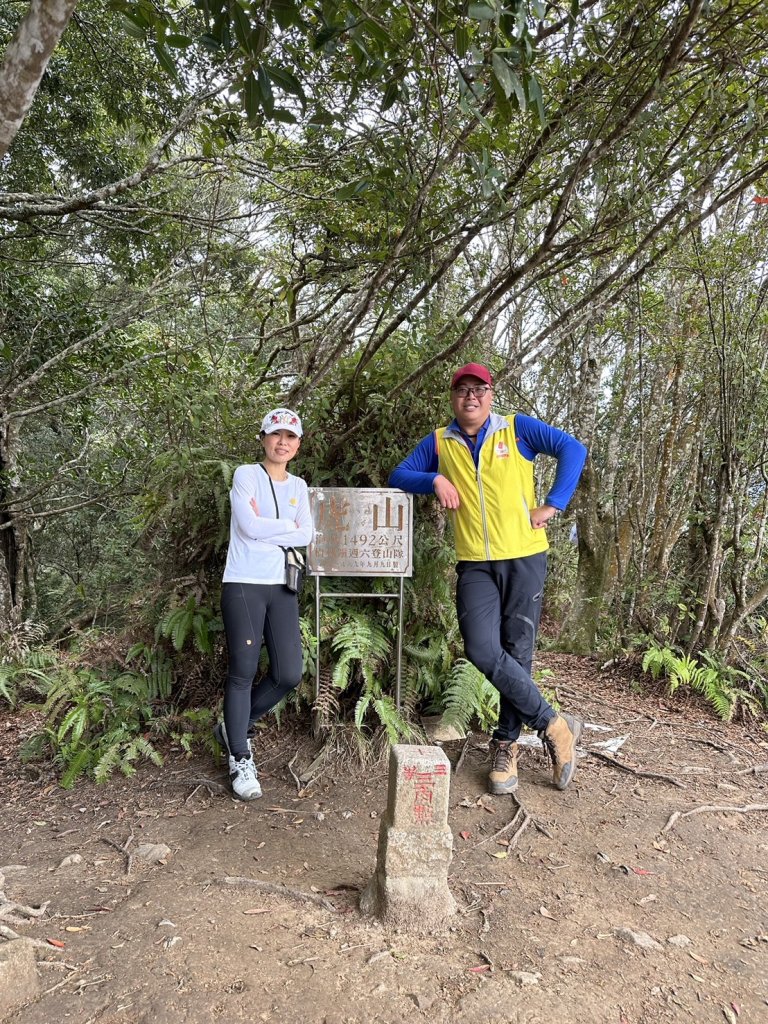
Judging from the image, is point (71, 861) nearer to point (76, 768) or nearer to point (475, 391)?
point (76, 768)

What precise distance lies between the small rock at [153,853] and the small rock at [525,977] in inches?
75.6

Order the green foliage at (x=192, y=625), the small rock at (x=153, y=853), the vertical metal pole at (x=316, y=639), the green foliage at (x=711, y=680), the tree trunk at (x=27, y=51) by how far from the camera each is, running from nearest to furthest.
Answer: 1. the tree trunk at (x=27, y=51)
2. the small rock at (x=153, y=853)
3. the vertical metal pole at (x=316, y=639)
4. the green foliage at (x=192, y=625)
5. the green foliage at (x=711, y=680)

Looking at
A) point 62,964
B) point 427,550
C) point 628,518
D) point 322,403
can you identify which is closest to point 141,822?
point 62,964

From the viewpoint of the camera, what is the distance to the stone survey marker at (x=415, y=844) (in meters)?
2.69

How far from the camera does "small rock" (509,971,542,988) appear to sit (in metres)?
2.42

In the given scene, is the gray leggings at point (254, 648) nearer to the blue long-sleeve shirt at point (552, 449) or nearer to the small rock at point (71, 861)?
the small rock at point (71, 861)

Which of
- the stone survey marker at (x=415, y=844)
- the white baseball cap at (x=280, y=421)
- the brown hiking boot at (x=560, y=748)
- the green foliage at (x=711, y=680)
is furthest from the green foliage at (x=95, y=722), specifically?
the green foliage at (x=711, y=680)

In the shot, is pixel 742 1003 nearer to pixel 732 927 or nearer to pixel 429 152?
pixel 732 927

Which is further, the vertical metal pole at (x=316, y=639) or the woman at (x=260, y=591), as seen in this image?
the vertical metal pole at (x=316, y=639)

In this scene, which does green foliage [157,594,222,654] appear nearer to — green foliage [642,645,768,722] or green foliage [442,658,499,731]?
green foliage [442,658,499,731]

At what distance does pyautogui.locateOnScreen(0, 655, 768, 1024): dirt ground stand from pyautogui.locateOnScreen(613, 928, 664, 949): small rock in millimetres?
16

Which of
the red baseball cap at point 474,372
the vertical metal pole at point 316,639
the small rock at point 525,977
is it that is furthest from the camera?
the vertical metal pole at point 316,639

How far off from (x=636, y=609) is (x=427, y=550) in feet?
9.87

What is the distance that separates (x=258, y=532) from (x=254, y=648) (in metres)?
0.72
